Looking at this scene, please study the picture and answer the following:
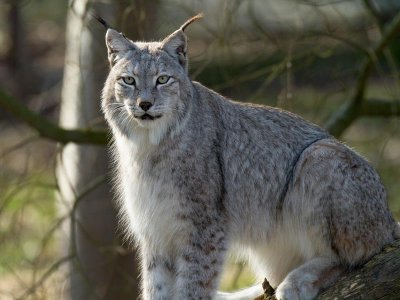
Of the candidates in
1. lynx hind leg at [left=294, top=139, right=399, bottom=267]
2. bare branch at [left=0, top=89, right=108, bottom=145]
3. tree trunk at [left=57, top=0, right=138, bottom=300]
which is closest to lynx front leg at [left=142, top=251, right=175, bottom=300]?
lynx hind leg at [left=294, top=139, right=399, bottom=267]

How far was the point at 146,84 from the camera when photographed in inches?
223

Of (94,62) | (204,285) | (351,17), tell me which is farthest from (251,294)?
(351,17)

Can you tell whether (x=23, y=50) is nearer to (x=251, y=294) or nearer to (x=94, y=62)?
(x=94, y=62)

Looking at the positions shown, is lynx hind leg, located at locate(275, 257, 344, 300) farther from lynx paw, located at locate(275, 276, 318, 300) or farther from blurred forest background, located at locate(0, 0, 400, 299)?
blurred forest background, located at locate(0, 0, 400, 299)

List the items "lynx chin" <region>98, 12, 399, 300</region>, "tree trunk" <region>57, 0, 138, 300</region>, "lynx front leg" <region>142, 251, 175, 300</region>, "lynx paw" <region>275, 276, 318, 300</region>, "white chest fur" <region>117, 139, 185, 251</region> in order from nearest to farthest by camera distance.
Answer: "lynx paw" <region>275, 276, 318, 300</region>
"lynx chin" <region>98, 12, 399, 300</region>
"white chest fur" <region>117, 139, 185, 251</region>
"lynx front leg" <region>142, 251, 175, 300</region>
"tree trunk" <region>57, 0, 138, 300</region>

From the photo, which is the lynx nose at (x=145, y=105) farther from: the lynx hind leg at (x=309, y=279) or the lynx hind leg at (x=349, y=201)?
the lynx hind leg at (x=309, y=279)

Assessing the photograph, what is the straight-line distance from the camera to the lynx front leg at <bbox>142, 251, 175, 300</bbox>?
607cm

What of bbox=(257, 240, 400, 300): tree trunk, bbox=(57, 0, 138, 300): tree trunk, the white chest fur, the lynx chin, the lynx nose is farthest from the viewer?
bbox=(57, 0, 138, 300): tree trunk

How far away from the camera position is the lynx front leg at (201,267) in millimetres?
5785

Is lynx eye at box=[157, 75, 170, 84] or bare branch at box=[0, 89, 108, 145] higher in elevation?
lynx eye at box=[157, 75, 170, 84]

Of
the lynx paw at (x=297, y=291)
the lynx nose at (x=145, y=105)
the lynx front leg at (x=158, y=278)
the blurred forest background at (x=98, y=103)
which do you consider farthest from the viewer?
the blurred forest background at (x=98, y=103)

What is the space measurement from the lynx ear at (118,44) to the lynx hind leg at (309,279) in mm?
1687

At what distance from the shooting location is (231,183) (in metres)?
6.06

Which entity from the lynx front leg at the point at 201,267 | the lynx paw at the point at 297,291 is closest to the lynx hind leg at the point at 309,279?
the lynx paw at the point at 297,291
